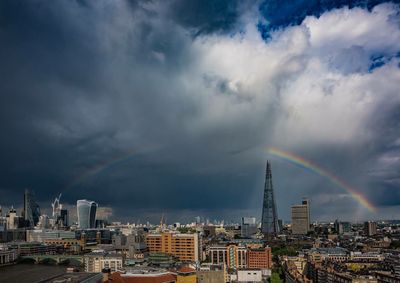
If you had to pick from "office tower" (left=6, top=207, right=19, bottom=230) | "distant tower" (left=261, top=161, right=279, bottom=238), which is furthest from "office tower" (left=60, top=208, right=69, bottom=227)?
"distant tower" (left=261, top=161, right=279, bottom=238)

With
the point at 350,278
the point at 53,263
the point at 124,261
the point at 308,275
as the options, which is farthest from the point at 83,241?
the point at 350,278

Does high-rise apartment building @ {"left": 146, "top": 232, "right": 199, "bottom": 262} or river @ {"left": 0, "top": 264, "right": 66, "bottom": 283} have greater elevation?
high-rise apartment building @ {"left": 146, "top": 232, "right": 199, "bottom": 262}

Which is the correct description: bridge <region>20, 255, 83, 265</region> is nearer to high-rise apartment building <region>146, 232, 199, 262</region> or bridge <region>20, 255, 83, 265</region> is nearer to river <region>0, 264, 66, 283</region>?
river <region>0, 264, 66, 283</region>

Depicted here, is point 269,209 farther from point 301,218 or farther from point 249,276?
point 249,276

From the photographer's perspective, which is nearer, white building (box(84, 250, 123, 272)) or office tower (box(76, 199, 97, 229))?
white building (box(84, 250, 123, 272))

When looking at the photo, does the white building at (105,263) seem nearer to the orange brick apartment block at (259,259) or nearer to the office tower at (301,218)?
the orange brick apartment block at (259,259)
